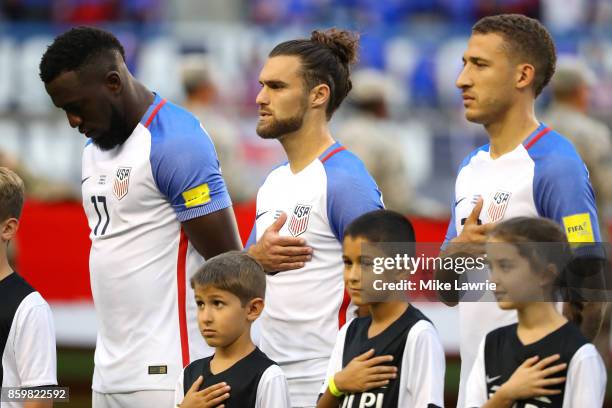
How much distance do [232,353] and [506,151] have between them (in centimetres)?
119

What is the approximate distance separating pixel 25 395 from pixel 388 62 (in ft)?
34.9

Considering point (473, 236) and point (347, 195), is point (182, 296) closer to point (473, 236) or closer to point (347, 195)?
point (347, 195)

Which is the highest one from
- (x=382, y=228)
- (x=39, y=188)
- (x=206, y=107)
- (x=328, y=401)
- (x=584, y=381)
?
(x=206, y=107)

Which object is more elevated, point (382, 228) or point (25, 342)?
point (382, 228)

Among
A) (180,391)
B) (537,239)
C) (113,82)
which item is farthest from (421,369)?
(113,82)

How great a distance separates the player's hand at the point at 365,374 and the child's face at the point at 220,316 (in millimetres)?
422

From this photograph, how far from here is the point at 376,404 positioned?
13.2 ft

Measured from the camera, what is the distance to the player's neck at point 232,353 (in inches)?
168

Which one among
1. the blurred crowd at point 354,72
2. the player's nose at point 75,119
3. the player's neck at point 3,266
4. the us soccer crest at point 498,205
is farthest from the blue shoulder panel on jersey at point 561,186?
the blurred crowd at point 354,72

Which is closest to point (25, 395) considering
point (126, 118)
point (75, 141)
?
point (126, 118)

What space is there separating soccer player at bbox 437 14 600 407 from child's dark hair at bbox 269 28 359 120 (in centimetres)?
65

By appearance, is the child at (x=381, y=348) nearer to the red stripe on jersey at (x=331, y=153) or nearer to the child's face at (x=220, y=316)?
the child's face at (x=220, y=316)

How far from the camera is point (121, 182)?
465 cm

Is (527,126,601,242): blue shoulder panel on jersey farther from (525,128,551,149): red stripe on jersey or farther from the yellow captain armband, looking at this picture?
the yellow captain armband
